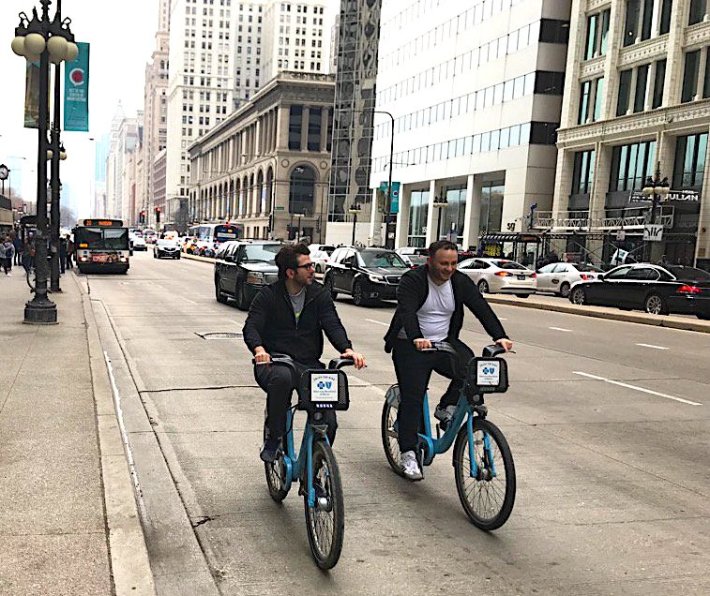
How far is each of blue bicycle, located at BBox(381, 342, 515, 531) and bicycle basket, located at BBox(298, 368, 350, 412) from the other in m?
0.93

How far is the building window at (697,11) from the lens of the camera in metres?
40.4

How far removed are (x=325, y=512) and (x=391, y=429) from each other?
1870 millimetres

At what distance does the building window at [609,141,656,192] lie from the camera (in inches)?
1718

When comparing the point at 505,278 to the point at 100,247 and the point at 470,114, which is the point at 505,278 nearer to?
the point at 100,247

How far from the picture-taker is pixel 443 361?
5.38 metres

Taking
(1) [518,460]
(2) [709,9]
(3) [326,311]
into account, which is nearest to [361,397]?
(1) [518,460]

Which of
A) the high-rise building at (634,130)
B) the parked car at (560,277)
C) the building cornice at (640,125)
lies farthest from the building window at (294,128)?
the parked car at (560,277)

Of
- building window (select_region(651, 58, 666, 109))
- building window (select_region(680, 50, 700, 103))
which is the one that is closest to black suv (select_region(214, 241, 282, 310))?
building window (select_region(680, 50, 700, 103))

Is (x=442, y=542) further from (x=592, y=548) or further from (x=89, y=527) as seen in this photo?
(x=89, y=527)

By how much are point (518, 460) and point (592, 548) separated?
1.86 metres

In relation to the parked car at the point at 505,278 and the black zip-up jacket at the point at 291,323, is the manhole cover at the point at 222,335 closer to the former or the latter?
the black zip-up jacket at the point at 291,323

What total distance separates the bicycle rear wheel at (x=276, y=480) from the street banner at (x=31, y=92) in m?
12.7

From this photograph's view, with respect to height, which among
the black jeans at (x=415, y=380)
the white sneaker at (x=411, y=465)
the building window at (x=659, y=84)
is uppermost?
the building window at (x=659, y=84)

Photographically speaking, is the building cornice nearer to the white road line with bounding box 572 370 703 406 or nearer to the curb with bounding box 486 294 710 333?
the curb with bounding box 486 294 710 333
